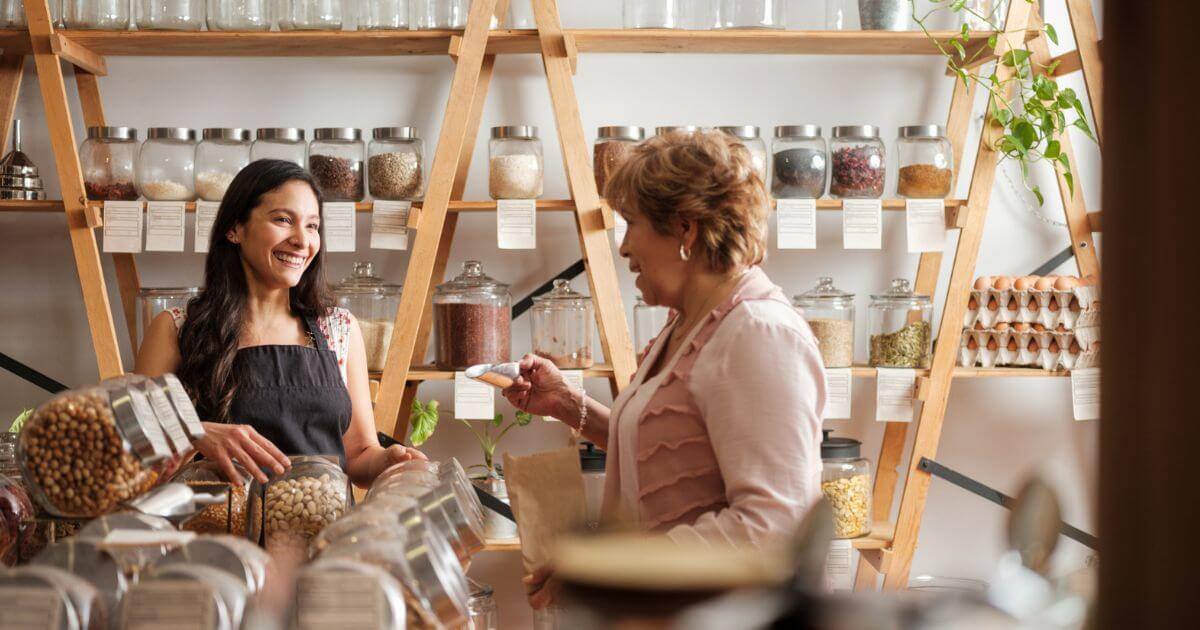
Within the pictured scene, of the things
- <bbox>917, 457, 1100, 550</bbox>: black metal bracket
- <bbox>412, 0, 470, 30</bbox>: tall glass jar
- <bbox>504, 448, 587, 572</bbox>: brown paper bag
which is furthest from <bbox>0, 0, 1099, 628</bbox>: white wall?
<bbox>504, 448, 587, 572</bbox>: brown paper bag

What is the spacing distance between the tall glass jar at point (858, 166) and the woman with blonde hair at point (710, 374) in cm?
117

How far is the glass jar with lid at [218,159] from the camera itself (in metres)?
2.55

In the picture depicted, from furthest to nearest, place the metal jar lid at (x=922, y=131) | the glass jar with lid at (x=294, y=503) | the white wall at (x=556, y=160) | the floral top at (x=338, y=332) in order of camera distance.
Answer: the white wall at (x=556, y=160)
the metal jar lid at (x=922, y=131)
the floral top at (x=338, y=332)
the glass jar with lid at (x=294, y=503)

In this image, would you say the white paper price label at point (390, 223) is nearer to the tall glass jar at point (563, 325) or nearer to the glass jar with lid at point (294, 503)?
the tall glass jar at point (563, 325)

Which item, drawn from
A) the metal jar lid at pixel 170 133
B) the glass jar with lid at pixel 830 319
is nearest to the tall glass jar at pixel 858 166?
the glass jar with lid at pixel 830 319

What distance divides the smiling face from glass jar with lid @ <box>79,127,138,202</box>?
2.37 ft

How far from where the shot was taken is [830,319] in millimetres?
2674

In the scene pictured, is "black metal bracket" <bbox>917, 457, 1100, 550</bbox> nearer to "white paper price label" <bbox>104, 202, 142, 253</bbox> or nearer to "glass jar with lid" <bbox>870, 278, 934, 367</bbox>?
"glass jar with lid" <bbox>870, 278, 934, 367</bbox>

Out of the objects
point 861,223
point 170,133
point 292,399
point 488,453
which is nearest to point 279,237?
point 292,399

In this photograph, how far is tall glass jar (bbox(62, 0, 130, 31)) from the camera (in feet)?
8.58

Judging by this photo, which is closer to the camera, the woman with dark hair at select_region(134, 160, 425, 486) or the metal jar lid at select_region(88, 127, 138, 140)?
the woman with dark hair at select_region(134, 160, 425, 486)

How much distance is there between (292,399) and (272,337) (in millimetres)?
135

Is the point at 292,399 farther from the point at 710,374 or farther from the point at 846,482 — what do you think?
the point at 846,482

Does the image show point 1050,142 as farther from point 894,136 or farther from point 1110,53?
point 1110,53
